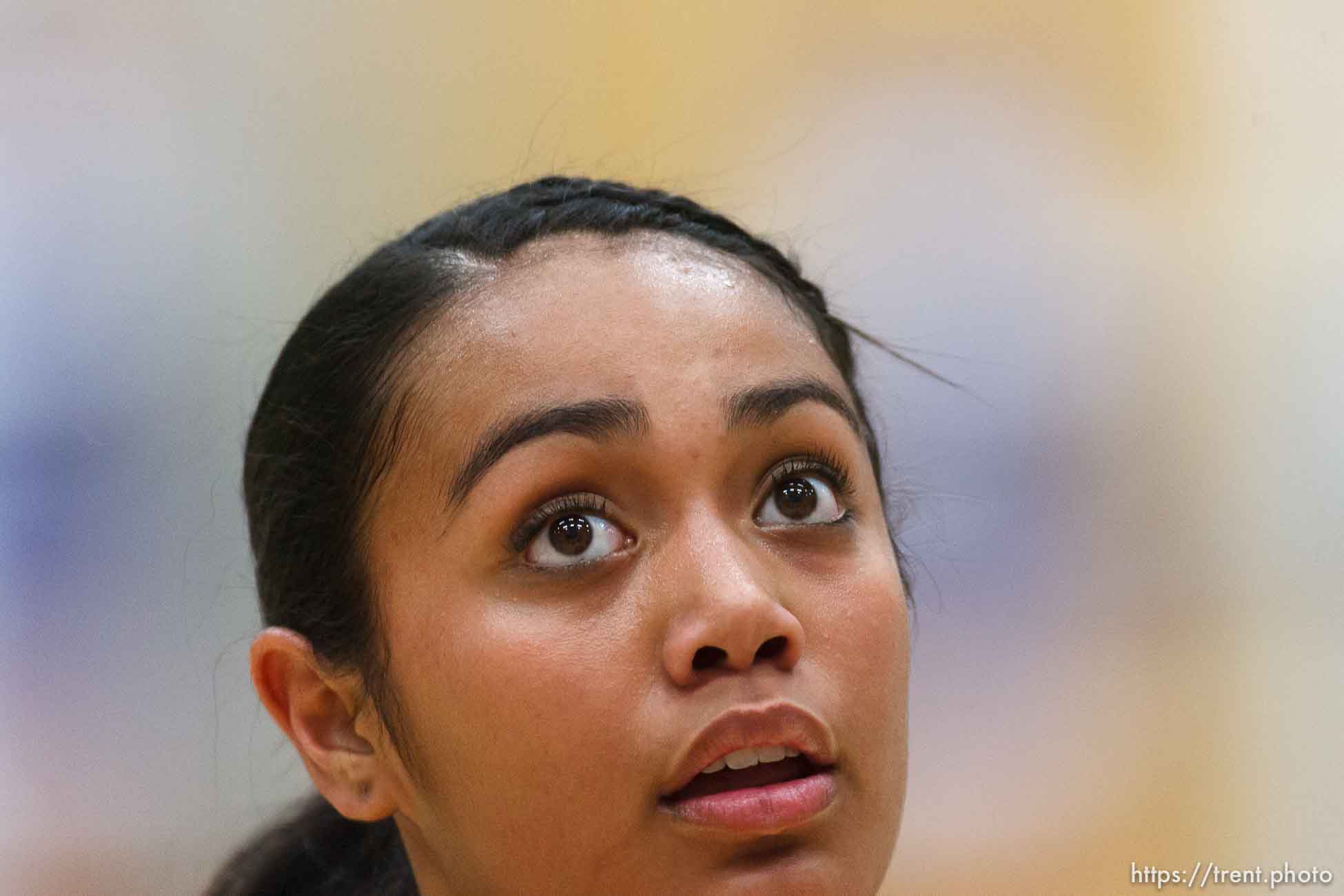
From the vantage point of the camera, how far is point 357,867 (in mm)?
1600

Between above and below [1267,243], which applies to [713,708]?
below

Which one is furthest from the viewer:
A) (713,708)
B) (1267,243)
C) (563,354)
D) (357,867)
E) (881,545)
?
(1267,243)

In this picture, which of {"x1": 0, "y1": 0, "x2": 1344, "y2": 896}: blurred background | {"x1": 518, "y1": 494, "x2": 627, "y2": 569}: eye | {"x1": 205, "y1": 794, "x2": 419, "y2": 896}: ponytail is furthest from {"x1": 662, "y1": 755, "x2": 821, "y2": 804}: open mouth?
{"x1": 0, "y1": 0, "x2": 1344, "y2": 896}: blurred background

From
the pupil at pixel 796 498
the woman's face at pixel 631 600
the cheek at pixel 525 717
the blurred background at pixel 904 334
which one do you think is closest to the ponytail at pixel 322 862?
the woman's face at pixel 631 600

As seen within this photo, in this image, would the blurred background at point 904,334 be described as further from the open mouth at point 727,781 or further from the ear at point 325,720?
the open mouth at point 727,781

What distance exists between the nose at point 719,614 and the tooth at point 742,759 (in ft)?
0.20

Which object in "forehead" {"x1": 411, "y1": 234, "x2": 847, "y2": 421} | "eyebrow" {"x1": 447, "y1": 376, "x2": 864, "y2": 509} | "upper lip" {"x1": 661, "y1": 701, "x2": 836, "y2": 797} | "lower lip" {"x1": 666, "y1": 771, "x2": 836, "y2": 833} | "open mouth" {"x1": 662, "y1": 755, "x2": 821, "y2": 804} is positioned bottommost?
"lower lip" {"x1": 666, "y1": 771, "x2": 836, "y2": 833}

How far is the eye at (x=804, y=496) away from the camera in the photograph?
4.28 feet

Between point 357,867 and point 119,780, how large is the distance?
723 millimetres

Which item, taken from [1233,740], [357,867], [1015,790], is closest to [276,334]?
[357,867]

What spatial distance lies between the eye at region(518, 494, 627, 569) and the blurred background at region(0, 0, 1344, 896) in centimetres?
109

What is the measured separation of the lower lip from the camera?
1.14m

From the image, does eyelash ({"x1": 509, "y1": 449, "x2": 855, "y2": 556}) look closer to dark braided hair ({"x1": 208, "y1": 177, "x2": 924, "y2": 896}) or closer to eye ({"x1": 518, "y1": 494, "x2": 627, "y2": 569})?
eye ({"x1": 518, "y1": 494, "x2": 627, "y2": 569})

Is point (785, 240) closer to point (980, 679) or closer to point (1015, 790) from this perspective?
point (980, 679)
